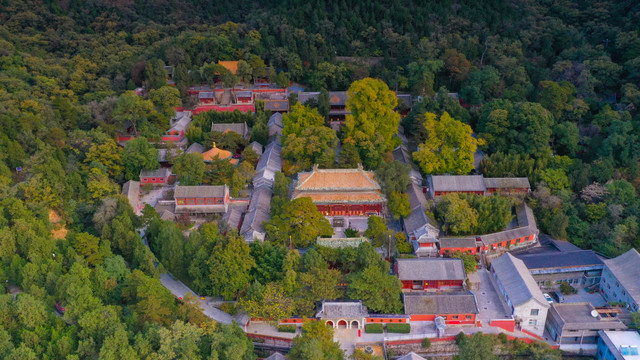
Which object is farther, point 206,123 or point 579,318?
point 206,123

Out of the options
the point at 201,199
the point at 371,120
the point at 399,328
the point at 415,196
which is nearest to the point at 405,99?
the point at 371,120

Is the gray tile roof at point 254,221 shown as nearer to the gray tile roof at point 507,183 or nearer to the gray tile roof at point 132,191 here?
the gray tile roof at point 132,191

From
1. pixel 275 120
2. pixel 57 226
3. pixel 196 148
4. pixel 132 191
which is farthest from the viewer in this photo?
pixel 275 120

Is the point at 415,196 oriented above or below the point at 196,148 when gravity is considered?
above

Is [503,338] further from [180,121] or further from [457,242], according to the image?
[180,121]

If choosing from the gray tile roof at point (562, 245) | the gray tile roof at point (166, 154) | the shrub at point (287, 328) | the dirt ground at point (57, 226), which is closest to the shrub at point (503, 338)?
the gray tile roof at point (562, 245)

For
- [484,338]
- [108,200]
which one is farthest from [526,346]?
[108,200]

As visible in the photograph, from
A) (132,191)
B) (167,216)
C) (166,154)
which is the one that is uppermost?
(167,216)
